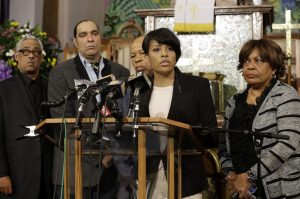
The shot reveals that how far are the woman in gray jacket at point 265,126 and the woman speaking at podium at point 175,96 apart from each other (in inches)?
11.2

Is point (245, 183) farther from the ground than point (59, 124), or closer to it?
closer to it

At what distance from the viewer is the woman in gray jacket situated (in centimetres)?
293

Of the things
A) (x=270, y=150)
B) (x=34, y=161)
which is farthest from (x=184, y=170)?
(x=34, y=161)

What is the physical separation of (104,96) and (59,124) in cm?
30

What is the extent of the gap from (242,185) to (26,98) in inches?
69.7

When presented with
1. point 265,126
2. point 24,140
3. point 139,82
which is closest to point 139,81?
point 139,82

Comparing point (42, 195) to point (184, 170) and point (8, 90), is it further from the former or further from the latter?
point (184, 170)

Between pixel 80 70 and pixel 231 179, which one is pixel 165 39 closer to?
pixel 80 70

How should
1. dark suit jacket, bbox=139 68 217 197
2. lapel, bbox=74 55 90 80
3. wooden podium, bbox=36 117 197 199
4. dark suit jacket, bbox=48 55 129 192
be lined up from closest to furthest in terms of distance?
wooden podium, bbox=36 117 197 199 → dark suit jacket, bbox=48 55 129 192 → dark suit jacket, bbox=139 68 217 197 → lapel, bbox=74 55 90 80

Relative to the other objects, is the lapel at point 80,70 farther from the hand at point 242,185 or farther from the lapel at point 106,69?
the hand at point 242,185

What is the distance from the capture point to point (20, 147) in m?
3.78

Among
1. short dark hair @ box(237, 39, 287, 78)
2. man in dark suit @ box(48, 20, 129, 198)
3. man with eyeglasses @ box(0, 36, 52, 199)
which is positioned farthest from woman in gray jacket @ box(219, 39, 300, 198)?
man with eyeglasses @ box(0, 36, 52, 199)

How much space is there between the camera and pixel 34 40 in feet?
13.4

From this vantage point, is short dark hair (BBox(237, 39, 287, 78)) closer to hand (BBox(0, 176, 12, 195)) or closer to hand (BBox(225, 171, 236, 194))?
hand (BBox(225, 171, 236, 194))
